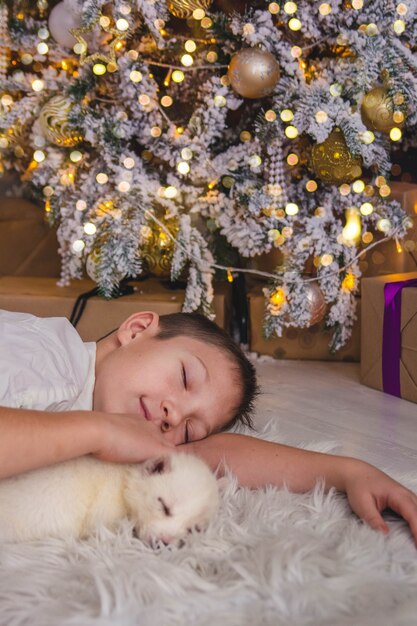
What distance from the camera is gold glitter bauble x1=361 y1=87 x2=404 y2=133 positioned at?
1.61 m

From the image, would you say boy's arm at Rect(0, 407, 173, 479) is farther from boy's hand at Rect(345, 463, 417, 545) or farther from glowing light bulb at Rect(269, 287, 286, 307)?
glowing light bulb at Rect(269, 287, 286, 307)

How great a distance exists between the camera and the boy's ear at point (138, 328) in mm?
1148

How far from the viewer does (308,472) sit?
976mm

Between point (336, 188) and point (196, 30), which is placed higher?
point (196, 30)

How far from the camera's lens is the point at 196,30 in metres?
1.81

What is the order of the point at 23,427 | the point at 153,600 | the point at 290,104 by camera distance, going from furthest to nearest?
the point at 290,104 < the point at 23,427 < the point at 153,600

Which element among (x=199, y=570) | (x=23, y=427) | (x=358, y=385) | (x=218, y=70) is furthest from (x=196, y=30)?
(x=199, y=570)

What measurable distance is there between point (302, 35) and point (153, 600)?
1475mm

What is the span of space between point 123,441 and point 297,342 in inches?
46.3

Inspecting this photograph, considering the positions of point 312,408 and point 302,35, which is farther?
point 302,35

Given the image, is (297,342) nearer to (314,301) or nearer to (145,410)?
(314,301)

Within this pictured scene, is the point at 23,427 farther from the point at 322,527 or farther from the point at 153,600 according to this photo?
the point at 322,527

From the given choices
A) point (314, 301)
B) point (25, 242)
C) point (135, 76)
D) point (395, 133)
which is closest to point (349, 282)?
point (314, 301)

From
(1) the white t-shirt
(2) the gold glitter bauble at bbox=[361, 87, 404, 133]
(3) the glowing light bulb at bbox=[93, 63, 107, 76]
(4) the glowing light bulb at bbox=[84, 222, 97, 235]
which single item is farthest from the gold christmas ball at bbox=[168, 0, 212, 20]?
(1) the white t-shirt
